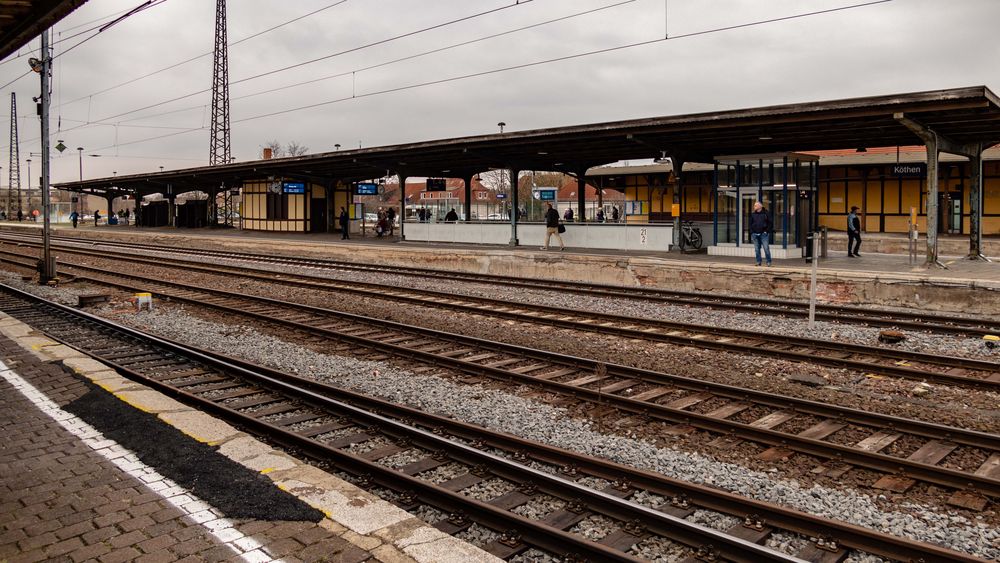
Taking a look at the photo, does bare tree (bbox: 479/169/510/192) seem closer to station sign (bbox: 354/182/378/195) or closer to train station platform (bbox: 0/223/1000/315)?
station sign (bbox: 354/182/378/195)

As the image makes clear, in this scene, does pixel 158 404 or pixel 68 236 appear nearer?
pixel 158 404

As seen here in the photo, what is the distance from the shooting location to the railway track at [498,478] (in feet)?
13.9

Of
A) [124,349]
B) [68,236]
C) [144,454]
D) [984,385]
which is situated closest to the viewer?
[144,454]

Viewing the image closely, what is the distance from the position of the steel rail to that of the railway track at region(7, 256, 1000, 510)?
1.84 metres

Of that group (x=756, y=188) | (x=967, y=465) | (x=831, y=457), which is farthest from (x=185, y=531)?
(x=756, y=188)

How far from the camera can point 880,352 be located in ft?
31.5

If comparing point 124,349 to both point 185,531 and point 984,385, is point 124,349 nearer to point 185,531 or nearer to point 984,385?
point 185,531

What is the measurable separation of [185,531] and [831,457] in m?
4.73

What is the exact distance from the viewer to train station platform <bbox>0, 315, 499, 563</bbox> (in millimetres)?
3912

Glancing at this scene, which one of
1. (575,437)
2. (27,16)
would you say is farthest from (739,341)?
(27,16)

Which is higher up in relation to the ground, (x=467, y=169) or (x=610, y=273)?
(x=467, y=169)

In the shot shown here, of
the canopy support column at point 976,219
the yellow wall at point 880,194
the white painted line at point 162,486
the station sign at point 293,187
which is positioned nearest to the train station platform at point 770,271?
the canopy support column at point 976,219

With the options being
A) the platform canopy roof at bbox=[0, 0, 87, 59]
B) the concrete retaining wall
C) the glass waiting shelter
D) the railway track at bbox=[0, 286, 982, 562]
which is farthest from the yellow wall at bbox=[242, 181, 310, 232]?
the platform canopy roof at bbox=[0, 0, 87, 59]

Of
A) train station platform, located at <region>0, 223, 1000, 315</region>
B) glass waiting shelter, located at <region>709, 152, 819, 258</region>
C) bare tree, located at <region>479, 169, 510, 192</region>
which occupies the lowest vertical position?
train station platform, located at <region>0, 223, 1000, 315</region>
